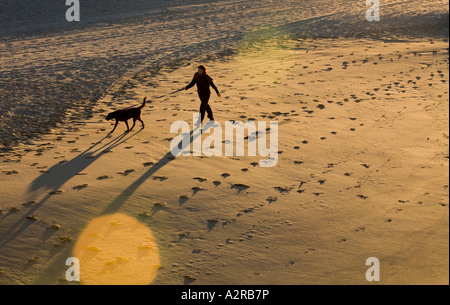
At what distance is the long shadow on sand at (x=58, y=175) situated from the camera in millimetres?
6594

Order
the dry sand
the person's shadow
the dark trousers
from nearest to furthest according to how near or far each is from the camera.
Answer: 1. the dry sand
2. the person's shadow
3. the dark trousers

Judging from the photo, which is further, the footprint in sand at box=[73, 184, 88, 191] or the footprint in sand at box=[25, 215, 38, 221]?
the footprint in sand at box=[73, 184, 88, 191]

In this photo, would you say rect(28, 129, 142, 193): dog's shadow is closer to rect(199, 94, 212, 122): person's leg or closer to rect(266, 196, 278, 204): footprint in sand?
rect(199, 94, 212, 122): person's leg

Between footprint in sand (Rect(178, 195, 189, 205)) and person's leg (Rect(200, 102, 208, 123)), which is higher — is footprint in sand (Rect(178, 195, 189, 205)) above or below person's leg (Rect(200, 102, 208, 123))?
below

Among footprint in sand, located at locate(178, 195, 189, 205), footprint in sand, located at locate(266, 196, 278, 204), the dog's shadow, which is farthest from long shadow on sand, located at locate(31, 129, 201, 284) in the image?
footprint in sand, located at locate(266, 196, 278, 204)

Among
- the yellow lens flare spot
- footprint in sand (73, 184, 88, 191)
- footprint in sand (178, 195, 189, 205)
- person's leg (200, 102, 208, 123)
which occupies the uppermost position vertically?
person's leg (200, 102, 208, 123)

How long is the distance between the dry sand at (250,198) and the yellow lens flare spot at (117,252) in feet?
0.07

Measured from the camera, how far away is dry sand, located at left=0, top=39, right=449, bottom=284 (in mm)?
5832

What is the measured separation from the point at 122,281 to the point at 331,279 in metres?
2.23

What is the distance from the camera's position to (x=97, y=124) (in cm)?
1130

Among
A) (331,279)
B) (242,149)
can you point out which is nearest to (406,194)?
(331,279)

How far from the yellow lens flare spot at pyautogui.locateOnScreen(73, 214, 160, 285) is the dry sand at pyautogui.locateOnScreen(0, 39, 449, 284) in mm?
22

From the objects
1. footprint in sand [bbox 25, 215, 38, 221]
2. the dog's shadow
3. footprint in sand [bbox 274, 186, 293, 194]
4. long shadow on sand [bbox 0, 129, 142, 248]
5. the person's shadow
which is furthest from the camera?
the dog's shadow
